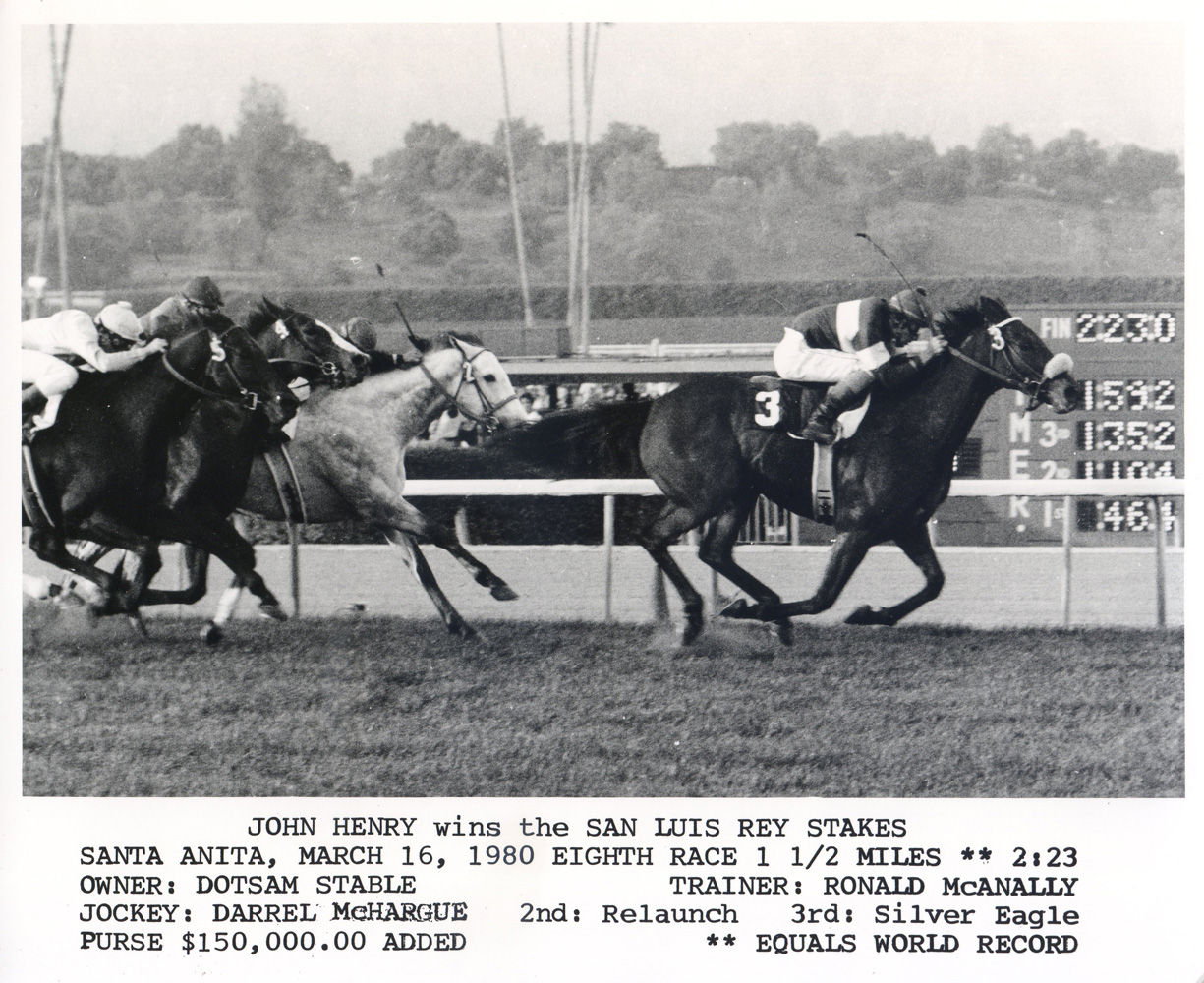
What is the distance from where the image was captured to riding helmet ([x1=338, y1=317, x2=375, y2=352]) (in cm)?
498

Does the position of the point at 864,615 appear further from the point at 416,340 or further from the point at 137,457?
the point at 137,457

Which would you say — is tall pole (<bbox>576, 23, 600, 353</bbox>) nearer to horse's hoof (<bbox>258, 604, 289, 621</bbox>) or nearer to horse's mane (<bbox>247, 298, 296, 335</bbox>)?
horse's mane (<bbox>247, 298, 296, 335</bbox>)

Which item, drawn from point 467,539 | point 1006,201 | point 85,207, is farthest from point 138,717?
point 1006,201

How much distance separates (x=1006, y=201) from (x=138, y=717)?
3705mm

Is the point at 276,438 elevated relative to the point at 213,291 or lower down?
lower down

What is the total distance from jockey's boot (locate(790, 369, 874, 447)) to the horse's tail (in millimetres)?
631

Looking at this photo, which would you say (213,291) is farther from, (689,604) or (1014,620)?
(1014,620)

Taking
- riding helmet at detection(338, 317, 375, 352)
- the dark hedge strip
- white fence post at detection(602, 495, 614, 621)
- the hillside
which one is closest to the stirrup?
the dark hedge strip

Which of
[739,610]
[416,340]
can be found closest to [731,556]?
[739,610]

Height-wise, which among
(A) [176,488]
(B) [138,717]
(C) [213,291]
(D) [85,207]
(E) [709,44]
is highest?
(E) [709,44]

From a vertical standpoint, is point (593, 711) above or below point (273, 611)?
below

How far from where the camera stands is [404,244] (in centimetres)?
492

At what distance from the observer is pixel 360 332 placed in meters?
4.99

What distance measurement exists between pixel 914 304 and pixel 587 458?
1355 mm
